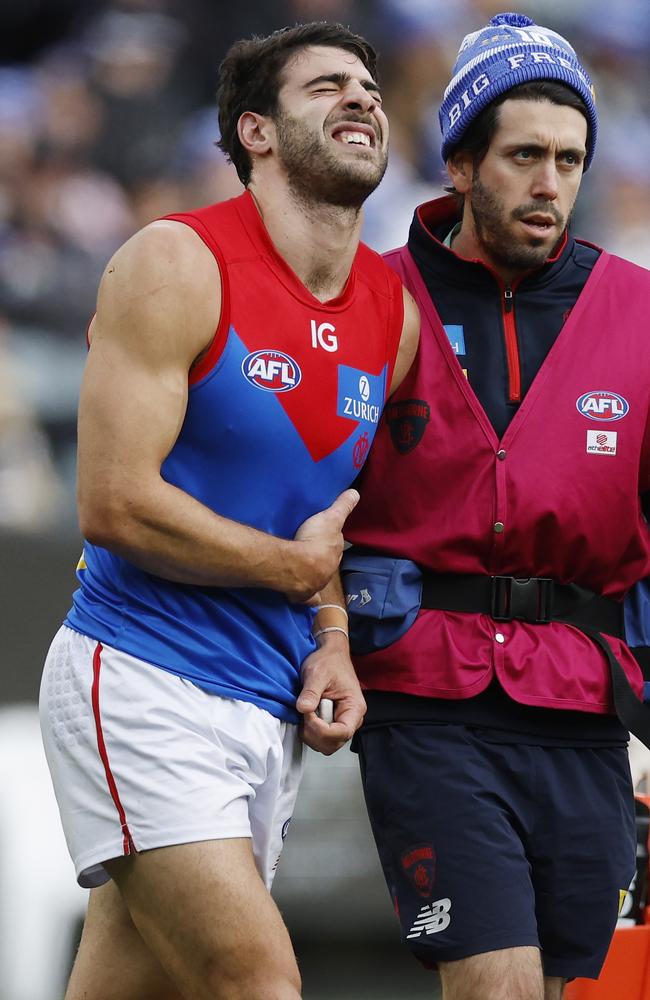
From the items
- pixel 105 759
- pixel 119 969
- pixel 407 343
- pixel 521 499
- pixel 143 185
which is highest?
pixel 143 185

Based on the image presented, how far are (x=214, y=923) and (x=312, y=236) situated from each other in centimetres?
132

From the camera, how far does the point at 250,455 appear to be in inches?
110

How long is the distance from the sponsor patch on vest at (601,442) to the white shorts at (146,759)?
2.90 feet

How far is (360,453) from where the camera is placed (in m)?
3.02

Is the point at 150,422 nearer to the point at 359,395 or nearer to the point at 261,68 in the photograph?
the point at 359,395

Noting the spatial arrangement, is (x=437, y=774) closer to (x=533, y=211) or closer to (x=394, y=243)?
(x=533, y=211)

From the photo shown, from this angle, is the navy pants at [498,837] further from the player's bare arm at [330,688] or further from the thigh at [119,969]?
the thigh at [119,969]

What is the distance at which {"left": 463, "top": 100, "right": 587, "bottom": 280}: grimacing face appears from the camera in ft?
10.4

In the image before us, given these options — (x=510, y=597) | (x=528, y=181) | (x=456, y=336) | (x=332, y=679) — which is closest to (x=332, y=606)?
(x=332, y=679)

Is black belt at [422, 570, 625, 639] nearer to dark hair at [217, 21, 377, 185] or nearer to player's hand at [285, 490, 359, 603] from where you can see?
player's hand at [285, 490, 359, 603]

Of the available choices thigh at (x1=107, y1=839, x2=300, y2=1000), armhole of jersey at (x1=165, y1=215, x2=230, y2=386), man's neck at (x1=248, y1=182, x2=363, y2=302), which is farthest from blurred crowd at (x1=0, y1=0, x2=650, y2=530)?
thigh at (x1=107, y1=839, x2=300, y2=1000)

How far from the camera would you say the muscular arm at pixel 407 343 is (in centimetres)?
316

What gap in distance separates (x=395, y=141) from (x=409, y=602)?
3216 mm

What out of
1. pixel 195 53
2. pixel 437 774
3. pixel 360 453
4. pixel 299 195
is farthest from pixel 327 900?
pixel 195 53
